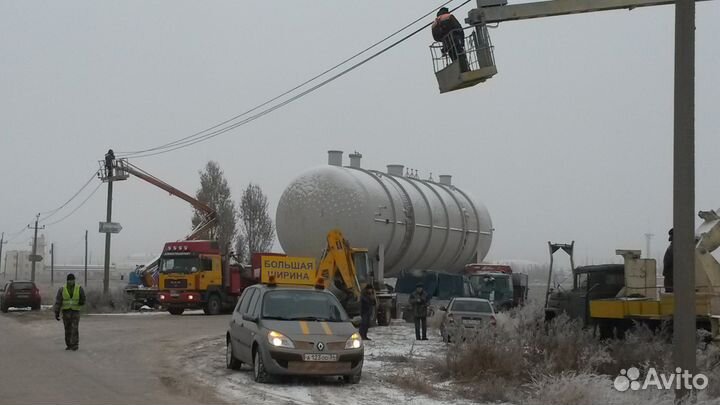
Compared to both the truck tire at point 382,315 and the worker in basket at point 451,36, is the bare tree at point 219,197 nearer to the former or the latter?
the truck tire at point 382,315

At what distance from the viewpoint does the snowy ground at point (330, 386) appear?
1134 centimetres

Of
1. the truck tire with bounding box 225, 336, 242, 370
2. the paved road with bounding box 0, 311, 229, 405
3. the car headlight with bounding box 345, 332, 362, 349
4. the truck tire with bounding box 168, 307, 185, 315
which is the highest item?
the car headlight with bounding box 345, 332, 362, 349

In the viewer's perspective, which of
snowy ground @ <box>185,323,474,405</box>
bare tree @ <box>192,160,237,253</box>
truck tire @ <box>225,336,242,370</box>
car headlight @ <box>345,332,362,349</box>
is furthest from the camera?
bare tree @ <box>192,160,237,253</box>

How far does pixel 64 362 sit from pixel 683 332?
11.3 m

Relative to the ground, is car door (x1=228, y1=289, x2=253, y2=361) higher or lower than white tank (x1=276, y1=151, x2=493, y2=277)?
lower

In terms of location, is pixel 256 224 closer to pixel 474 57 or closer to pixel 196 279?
pixel 196 279

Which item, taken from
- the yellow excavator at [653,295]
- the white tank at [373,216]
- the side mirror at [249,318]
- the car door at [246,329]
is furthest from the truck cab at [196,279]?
the side mirror at [249,318]

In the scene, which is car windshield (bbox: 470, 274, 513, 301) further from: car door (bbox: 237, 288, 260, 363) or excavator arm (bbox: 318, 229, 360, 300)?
car door (bbox: 237, 288, 260, 363)

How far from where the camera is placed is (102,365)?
15.4 metres

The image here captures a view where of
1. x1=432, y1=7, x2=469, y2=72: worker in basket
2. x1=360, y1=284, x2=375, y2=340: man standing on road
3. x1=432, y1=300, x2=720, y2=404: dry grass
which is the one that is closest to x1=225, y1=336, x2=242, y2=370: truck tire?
x1=432, y1=300, x2=720, y2=404: dry grass

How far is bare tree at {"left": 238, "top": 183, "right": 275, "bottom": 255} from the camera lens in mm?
65375

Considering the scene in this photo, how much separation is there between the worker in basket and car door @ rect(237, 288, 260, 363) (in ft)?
16.9

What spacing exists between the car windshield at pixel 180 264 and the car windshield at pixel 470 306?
16.2 m

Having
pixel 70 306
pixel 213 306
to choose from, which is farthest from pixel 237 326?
pixel 213 306
